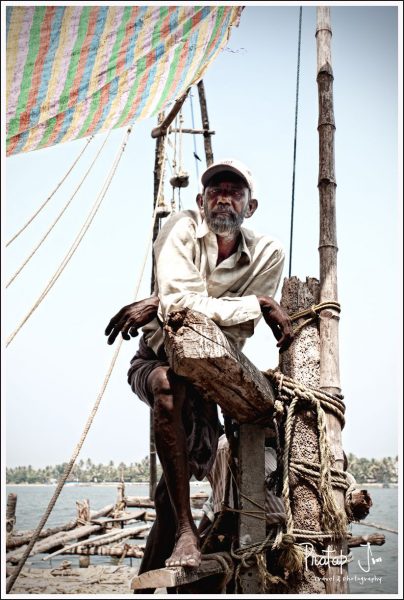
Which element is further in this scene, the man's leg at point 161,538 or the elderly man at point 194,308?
the man's leg at point 161,538

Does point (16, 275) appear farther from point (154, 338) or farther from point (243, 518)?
point (243, 518)

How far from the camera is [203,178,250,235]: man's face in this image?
9.37 feet

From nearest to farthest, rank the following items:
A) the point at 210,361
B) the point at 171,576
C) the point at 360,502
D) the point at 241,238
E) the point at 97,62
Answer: the point at 171,576
the point at 210,361
the point at 360,502
the point at 241,238
the point at 97,62

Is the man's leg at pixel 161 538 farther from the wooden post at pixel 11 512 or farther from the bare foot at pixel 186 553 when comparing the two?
the wooden post at pixel 11 512

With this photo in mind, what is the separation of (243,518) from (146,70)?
2662mm

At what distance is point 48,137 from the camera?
10.7ft

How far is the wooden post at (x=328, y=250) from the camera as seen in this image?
276 centimetres

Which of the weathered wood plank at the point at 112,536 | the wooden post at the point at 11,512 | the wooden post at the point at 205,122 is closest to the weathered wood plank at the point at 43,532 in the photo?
the wooden post at the point at 11,512

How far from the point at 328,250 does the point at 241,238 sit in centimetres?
44

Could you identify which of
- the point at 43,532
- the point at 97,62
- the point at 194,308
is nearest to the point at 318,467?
the point at 194,308

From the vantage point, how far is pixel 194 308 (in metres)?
2.53

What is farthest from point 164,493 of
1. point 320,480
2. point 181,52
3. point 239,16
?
point 239,16

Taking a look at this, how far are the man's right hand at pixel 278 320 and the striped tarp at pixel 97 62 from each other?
4.94 ft

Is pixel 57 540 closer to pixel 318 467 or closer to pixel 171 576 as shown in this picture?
pixel 318 467
